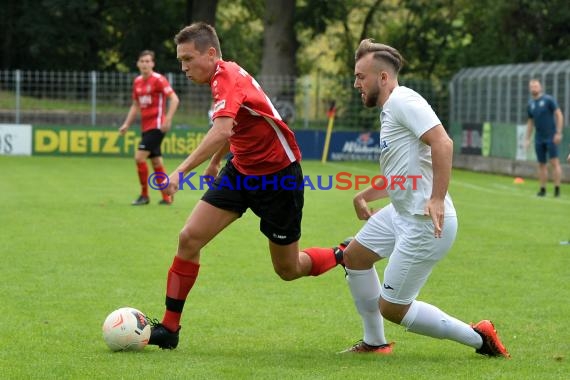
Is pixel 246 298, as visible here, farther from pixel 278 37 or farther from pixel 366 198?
pixel 278 37

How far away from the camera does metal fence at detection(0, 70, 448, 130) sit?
1284 inches

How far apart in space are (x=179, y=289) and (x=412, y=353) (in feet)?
4.97

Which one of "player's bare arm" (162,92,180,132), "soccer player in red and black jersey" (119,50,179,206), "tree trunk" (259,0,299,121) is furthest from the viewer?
"tree trunk" (259,0,299,121)

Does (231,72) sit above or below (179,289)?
above

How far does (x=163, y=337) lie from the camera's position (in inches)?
277

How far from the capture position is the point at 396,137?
6488mm

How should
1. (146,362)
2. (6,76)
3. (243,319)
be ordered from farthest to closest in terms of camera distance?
(6,76)
(243,319)
(146,362)

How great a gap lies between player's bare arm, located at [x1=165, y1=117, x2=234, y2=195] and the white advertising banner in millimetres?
26022

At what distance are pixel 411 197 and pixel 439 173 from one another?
0.34 m

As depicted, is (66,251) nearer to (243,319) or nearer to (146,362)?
(243,319)

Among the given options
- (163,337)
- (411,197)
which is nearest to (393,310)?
(411,197)

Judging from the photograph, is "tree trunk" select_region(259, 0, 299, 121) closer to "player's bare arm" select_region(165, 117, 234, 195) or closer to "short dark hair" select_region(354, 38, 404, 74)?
"player's bare arm" select_region(165, 117, 234, 195)

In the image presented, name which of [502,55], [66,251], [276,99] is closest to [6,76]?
[276,99]

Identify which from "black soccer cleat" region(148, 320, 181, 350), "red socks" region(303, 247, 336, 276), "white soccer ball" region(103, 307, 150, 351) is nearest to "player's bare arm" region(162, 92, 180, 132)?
"red socks" region(303, 247, 336, 276)
